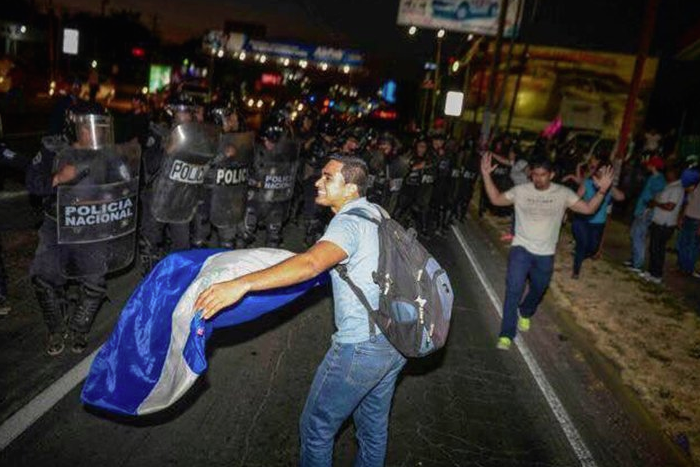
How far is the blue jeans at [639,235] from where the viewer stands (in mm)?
10195

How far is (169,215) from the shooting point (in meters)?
6.25

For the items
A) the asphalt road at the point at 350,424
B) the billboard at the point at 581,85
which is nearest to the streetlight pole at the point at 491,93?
the asphalt road at the point at 350,424

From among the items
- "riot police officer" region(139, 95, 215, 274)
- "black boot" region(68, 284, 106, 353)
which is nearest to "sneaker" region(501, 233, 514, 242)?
"riot police officer" region(139, 95, 215, 274)

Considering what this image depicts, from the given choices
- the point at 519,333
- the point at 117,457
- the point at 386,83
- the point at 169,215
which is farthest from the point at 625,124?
the point at 386,83

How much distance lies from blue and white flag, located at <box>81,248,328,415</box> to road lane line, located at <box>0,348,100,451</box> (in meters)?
0.91

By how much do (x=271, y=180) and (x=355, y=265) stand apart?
16.6 feet

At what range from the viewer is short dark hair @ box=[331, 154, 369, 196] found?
3.07 meters

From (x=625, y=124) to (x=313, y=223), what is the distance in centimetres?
649

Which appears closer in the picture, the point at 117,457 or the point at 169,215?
the point at 117,457

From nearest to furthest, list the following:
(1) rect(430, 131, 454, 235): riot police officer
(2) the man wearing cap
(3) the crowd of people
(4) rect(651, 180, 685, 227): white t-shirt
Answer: (3) the crowd of people
(4) rect(651, 180, 685, 227): white t-shirt
(2) the man wearing cap
(1) rect(430, 131, 454, 235): riot police officer

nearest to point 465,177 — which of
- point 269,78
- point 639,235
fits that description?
point 639,235

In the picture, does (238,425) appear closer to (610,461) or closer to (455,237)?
(610,461)

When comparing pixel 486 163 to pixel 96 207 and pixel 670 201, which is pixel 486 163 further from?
pixel 670 201

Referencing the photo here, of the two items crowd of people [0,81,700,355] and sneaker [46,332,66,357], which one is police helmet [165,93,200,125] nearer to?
crowd of people [0,81,700,355]
